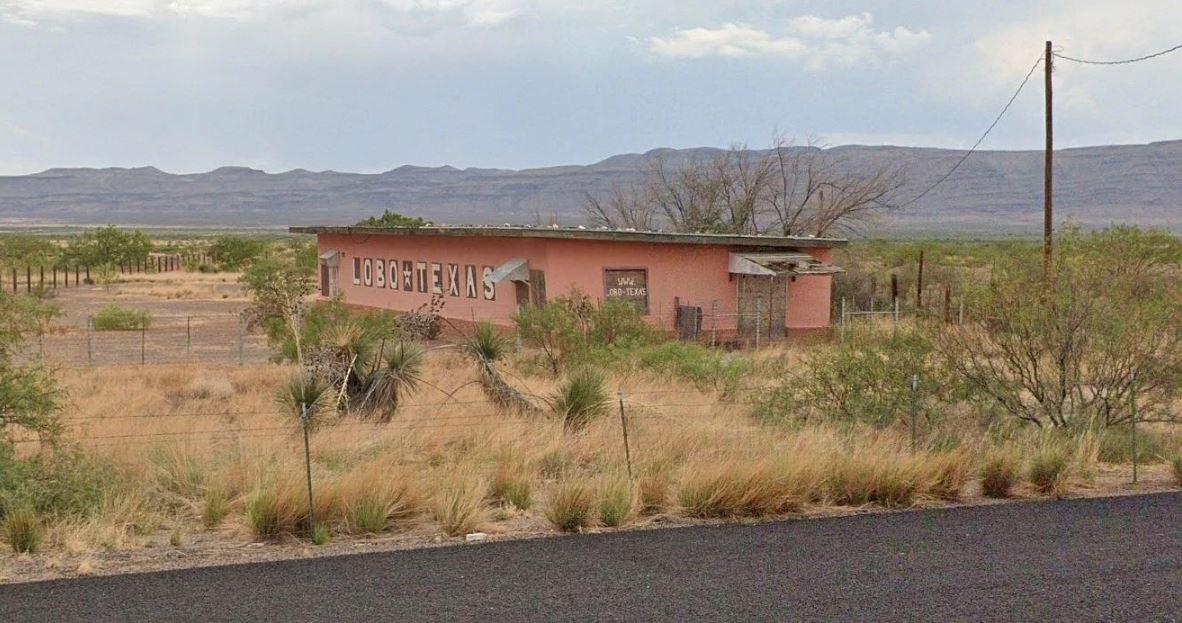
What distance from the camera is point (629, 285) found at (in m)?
32.3

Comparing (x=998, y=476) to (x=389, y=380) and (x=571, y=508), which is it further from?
(x=389, y=380)

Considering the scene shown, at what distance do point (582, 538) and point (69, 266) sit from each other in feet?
252

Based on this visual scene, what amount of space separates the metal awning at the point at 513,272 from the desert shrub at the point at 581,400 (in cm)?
1695

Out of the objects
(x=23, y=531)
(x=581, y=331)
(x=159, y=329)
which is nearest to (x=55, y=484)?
(x=23, y=531)

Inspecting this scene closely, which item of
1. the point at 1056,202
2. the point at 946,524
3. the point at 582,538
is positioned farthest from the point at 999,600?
the point at 1056,202

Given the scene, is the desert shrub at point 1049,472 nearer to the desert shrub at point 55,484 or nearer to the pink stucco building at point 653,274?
the desert shrub at point 55,484

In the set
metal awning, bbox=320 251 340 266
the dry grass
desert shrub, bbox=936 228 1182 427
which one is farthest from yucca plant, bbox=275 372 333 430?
metal awning, bbox=320 251 340 266

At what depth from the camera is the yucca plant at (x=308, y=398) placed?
13.9 m

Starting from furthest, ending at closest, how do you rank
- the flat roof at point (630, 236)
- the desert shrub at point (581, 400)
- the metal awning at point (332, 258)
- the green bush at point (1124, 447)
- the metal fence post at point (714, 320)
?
the metal awning at point (332, 258) → the flat roof at point (630, 236) → the metal fence post at point (714, 320) → the desert shrub at point (581, 400) → the green bush at point (1124, 447)

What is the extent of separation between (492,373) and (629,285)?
1615cm

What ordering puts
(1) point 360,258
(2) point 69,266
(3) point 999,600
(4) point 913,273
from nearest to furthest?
(3) point 999,600 → (1) point 360,258 → (4) point 913,273 → (2) point 69,266

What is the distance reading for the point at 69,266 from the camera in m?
80.5

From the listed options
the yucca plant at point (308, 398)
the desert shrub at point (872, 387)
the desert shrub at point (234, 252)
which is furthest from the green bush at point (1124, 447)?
the desert shrub at point (234, 252)

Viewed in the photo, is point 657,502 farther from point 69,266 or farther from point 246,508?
point 69,266
